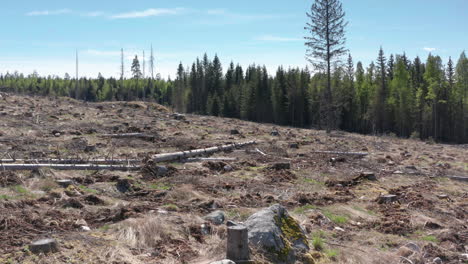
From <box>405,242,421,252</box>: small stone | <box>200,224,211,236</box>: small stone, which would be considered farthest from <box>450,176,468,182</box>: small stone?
<box>200,224,211,236</box>: small stone

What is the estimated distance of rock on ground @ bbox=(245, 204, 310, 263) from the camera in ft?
22.4

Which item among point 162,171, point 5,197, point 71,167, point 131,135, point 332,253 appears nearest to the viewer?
point 332,253

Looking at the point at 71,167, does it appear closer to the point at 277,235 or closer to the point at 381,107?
the point at 277,235

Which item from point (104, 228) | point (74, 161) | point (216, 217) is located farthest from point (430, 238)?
point (74, 161)

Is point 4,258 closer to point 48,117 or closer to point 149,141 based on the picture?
point 149,141

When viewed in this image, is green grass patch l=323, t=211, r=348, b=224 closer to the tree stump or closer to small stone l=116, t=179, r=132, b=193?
the tree stump

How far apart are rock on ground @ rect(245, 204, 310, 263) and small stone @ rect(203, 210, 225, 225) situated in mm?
1342

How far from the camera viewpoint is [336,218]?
10180 mm

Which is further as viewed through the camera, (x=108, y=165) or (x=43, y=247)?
(x=108, y=165)

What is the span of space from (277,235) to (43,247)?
3614 millimetres

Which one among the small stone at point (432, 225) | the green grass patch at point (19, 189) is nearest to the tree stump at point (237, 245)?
the small stone at point (432, 225)

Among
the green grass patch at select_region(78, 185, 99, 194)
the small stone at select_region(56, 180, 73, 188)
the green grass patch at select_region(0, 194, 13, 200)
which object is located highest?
the small stone at select_region(56, 180, 73, 188)

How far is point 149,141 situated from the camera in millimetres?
20922

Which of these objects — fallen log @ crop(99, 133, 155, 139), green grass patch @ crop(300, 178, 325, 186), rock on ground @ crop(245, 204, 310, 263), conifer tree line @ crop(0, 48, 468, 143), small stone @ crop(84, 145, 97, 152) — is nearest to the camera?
rock on ground @ crop(245, 204, 310, 263)
